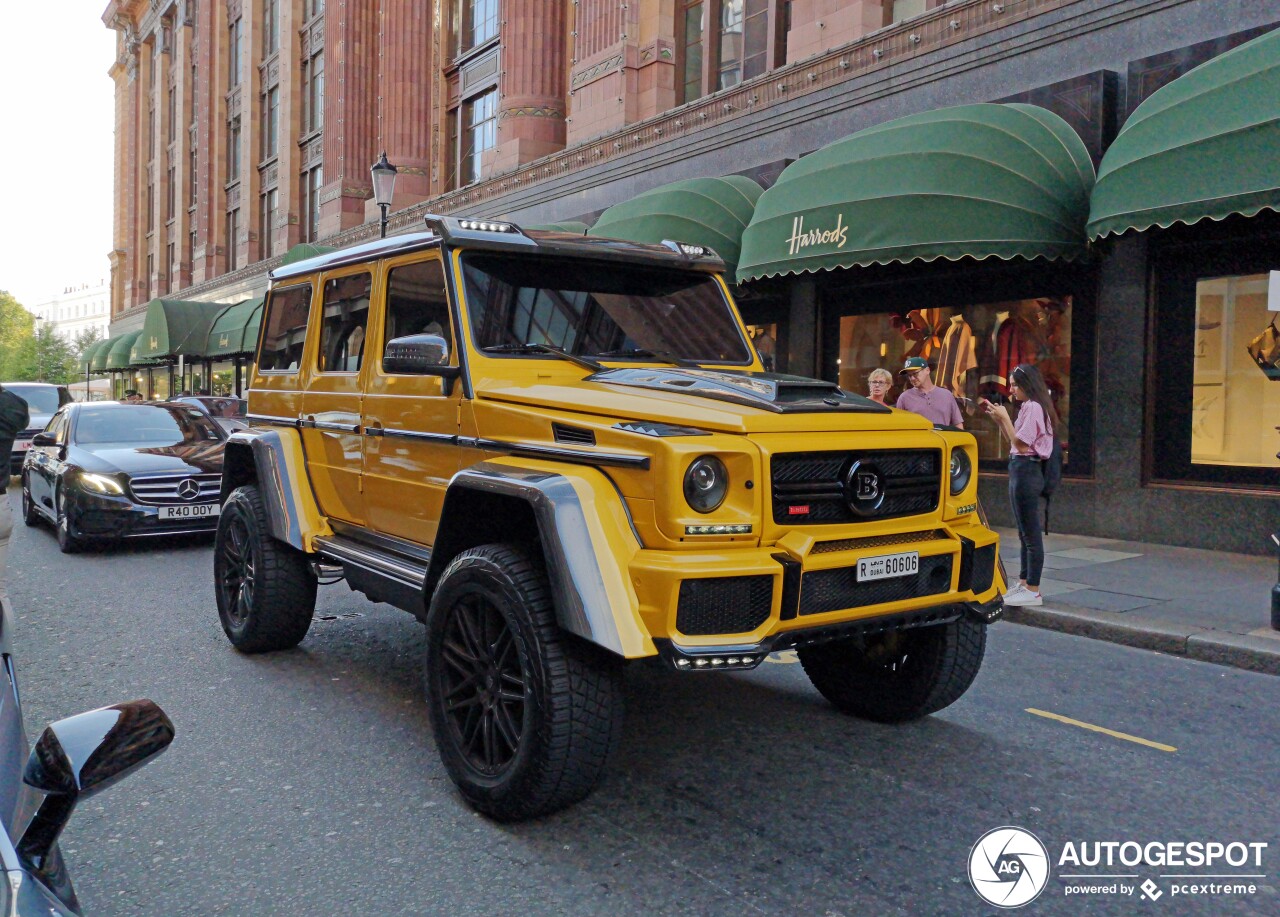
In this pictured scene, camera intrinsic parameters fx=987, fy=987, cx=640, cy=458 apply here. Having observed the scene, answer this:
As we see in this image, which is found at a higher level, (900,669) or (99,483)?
(99,483)

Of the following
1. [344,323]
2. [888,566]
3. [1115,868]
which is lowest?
[1115,868]

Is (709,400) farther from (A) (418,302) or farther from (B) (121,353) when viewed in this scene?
(B) (121,353)

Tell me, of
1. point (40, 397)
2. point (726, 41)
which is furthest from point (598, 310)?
point (40, 397)

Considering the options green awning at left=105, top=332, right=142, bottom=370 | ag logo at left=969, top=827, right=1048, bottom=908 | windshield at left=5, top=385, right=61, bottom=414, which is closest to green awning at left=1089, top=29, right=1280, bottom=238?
ag logo at left=969, top=827, right=1048, bottom=908

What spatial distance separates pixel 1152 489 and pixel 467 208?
17611mm

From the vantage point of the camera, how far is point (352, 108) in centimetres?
3042

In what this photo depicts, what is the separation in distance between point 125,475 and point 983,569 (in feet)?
29.3

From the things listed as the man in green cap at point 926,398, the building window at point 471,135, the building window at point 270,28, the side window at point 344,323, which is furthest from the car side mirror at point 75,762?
the building window at point 270,28

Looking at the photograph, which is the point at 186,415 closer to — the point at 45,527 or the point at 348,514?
the point at 45,527

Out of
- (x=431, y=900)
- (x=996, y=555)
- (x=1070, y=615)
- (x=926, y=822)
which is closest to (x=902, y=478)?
(x=996, y=555)

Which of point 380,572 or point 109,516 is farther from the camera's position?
point 109,516

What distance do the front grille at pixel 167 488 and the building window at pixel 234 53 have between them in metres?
39.0

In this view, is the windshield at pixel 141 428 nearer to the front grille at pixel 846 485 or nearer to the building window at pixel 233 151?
the front grille at pixel 846 485

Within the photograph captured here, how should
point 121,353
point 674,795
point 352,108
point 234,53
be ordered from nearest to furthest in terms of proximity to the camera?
point 674,795
point 352,108
point 121,353
point 234,53
